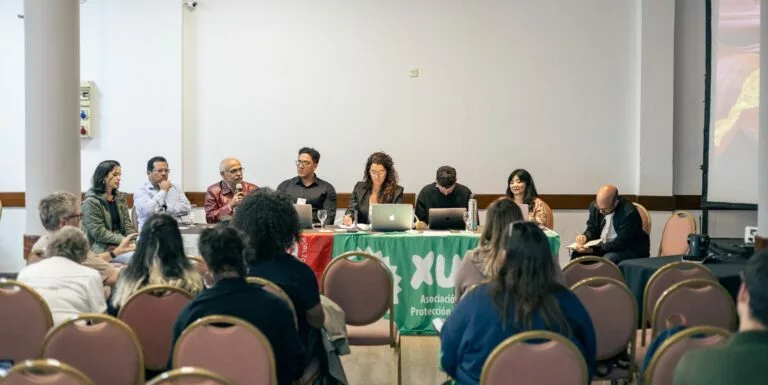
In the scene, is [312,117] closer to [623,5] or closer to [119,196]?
[119,196]

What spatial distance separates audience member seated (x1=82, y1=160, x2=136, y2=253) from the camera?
7152 mm

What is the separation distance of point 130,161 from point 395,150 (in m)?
2.77

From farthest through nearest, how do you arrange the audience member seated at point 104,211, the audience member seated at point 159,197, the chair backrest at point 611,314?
the audience member seated at point 159,197
the audience member seated at point 104,211
the chair backrest at point 611,314

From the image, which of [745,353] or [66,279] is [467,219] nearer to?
[66,279]

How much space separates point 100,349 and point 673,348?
7.15 ft

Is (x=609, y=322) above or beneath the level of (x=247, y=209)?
beneath

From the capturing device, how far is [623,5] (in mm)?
9852

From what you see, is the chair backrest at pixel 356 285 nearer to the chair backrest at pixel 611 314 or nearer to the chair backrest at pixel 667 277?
the chair backrest at pixel 611 314

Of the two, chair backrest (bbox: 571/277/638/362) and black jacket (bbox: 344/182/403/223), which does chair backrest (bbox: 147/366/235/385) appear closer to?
chair backrest (bbox: 571/277/638/362)

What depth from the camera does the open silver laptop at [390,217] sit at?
7234 mm

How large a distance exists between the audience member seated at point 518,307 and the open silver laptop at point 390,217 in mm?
3743

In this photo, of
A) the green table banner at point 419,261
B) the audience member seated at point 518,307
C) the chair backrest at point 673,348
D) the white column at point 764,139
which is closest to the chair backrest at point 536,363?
the audience member seated at point 518,307

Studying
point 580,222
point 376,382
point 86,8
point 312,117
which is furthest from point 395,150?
point 376,382

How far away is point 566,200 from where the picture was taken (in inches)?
388
